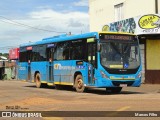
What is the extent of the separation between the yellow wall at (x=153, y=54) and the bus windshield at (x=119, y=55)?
9.72 metres

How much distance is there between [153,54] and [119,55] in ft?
34.9

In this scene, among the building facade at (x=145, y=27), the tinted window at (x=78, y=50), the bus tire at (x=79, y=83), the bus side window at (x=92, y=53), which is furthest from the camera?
the building facade at (x=145, y=27)

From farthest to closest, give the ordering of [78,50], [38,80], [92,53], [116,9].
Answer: [116,9] → [38,80] → [78,50] → [92,53]

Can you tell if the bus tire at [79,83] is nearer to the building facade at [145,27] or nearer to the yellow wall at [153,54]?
the building facade at [145,27]

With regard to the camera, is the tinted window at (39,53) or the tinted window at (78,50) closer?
the tinted window at (78,50)

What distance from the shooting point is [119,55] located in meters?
22.3

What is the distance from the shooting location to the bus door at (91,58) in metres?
22.5

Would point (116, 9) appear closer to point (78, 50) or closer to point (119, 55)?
point (78, 50)

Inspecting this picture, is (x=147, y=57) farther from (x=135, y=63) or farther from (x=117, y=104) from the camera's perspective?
(x=117, y=104)

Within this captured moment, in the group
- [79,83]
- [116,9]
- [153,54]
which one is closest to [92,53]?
[79,83]

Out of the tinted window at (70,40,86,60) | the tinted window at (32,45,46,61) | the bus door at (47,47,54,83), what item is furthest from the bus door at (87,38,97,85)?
the tinted window at (32,45,46,61)

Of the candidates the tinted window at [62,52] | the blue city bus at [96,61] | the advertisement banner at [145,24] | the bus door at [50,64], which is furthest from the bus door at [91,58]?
the advertisement banner at [145,24]

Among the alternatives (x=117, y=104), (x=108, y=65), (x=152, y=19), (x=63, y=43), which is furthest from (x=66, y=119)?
(x=152, y=19)

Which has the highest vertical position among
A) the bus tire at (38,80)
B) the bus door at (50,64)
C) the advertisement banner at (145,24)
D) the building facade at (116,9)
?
the building facade at (116,9)
